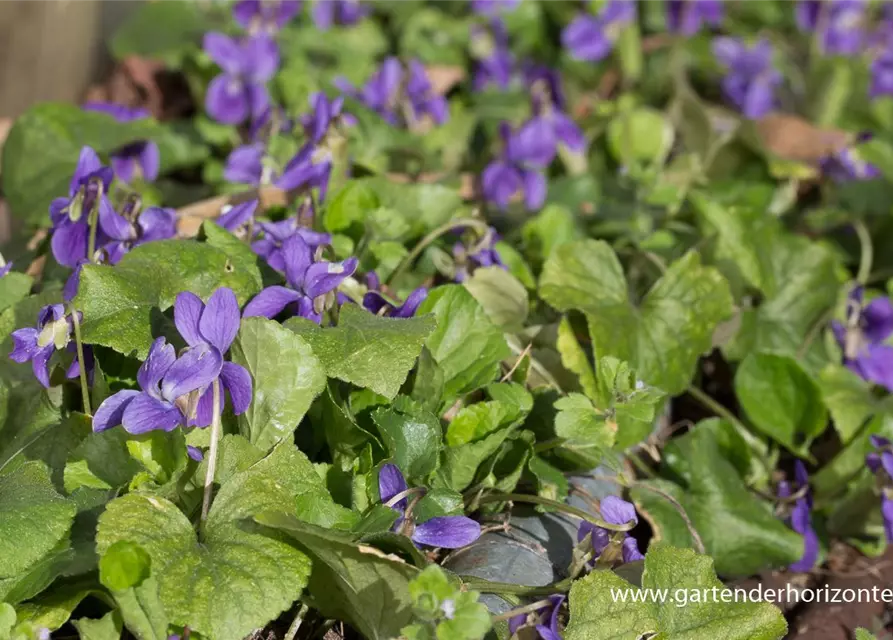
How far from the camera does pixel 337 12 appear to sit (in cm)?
362

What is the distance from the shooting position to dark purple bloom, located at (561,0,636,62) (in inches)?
140

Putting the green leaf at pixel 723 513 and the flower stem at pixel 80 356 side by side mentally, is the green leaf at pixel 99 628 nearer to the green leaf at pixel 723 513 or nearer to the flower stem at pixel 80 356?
the flower stem at pixel 80 356

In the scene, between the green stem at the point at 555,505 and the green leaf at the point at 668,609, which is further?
the green stem at the point at 555,505

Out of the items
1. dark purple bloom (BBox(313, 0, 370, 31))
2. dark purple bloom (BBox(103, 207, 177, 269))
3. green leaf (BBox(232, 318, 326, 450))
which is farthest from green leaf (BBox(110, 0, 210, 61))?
green leaf (BBox(232, 318, 326, 450))

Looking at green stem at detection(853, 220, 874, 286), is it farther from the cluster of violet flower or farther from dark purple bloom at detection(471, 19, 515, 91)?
the cluster of violet flower

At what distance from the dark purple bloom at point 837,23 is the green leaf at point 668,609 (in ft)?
9.61

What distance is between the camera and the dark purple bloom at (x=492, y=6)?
3637 millimetres

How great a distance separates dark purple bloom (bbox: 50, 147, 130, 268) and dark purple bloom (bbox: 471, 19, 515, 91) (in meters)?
1.92

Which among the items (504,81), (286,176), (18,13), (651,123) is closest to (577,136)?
(651,123)

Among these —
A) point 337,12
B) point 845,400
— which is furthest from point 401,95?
point 845,400

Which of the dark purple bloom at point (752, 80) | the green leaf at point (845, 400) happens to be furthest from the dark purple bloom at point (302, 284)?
the dark purple bloom at point (752, 80)

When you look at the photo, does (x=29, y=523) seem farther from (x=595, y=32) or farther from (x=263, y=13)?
(x=595, y=32)

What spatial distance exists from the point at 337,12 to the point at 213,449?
2549 millimetres

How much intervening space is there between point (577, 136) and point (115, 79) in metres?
1.44
